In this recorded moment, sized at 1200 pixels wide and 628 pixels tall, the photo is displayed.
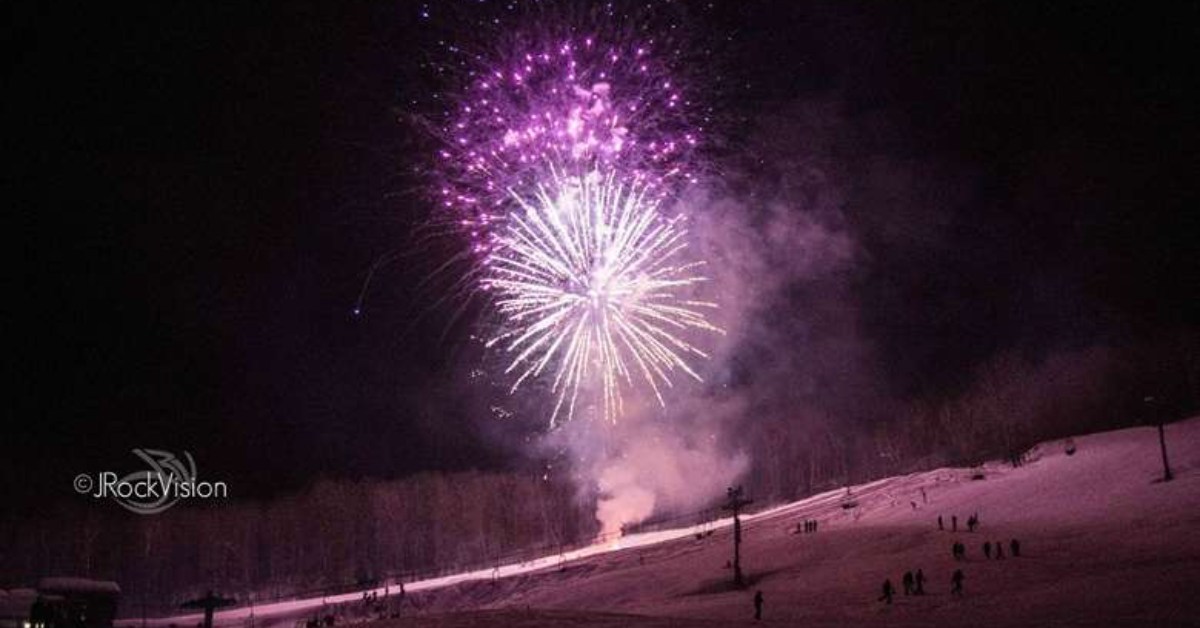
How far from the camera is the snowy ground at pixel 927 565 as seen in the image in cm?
2139

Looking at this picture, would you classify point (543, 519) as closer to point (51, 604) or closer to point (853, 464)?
point (853, 464)

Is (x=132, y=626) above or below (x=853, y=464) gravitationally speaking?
below

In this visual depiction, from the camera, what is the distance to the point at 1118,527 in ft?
107

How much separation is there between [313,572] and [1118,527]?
6556 centimetres

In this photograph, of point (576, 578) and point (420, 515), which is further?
point (420, 515)

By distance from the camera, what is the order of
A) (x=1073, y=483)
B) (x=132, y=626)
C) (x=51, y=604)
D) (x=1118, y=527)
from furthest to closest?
(x=132, y=626)
(x=1073, y=483)
(x=1118, y=527)
(x=51, y=604)

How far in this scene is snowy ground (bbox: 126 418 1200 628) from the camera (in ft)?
70.2

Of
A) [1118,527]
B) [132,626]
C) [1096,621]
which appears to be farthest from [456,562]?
[1096,621]

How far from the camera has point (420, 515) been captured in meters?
86.2

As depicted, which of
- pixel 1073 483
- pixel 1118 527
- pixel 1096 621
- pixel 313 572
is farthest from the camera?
pixel 313 572

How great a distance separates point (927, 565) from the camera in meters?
30.8

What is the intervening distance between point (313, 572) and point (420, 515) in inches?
459

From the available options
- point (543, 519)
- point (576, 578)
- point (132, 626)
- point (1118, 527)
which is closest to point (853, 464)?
point (543, 519)

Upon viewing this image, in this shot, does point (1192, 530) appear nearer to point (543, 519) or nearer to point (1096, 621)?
point (1096, 621)
